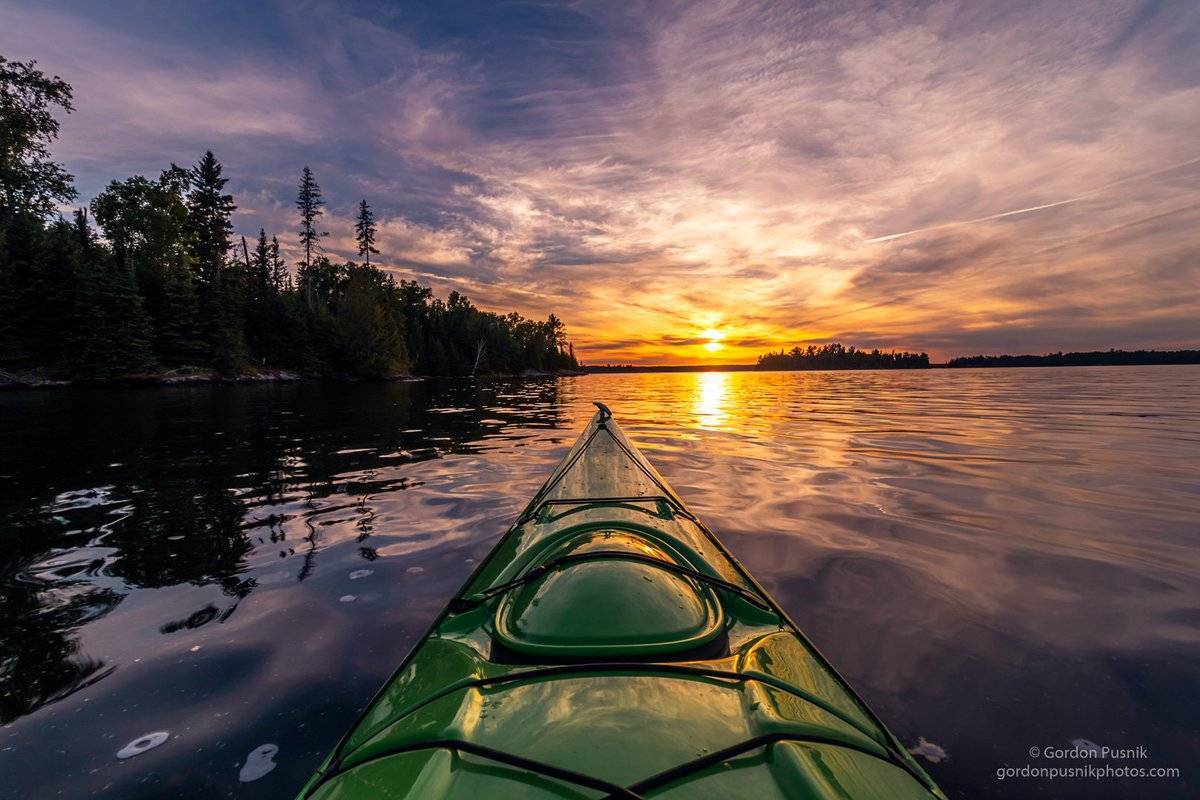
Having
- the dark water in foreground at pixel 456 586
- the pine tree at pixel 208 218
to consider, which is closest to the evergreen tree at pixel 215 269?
the pine tree at pixel 208 218

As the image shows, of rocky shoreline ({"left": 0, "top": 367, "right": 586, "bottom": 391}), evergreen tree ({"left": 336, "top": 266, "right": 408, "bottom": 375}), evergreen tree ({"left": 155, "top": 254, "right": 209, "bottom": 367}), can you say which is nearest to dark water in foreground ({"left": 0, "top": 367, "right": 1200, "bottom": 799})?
rocky shoreline ({"left": 0, "top": 367, "right": 586, "bottom": 391})

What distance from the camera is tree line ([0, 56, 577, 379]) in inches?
1289

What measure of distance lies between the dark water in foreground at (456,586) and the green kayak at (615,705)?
0.91 metres

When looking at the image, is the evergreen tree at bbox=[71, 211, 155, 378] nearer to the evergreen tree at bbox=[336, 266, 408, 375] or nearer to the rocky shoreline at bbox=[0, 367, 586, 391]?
the rocky shoreline at bbox=[0, 367, 586, 391]

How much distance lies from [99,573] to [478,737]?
4838 mm

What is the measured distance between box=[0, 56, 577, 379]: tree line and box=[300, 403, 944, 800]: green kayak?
151ft

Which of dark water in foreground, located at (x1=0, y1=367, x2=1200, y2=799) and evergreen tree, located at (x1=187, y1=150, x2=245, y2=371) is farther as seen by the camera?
evergreen tree, located at (x1=187, y1=150, x2=245, y2=371)

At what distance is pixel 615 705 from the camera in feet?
4.90

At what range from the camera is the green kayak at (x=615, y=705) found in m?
1.25

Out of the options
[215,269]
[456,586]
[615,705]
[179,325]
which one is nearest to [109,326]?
[179,325]

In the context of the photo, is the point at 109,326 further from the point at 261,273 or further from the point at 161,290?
the point at 261,273

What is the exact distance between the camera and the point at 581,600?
2049 mm

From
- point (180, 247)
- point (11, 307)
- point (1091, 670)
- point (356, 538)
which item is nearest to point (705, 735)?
point (1091, 670)

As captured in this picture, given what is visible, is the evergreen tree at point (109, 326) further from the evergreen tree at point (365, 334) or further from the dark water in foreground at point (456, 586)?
the dark water in foreground at point (456, 586)
